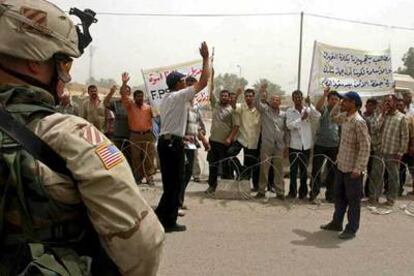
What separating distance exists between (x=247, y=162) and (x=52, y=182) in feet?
24.6

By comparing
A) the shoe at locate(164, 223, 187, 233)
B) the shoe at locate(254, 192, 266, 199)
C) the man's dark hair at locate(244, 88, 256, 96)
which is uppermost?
the man's dark hair at locate(244, 88, 256, 96)

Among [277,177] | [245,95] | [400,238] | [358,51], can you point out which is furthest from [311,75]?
[400,238]

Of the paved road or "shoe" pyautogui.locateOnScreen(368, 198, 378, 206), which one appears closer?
the paved road

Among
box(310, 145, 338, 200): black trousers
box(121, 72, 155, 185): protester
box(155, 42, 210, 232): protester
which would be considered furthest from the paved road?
box(121, 72, 155, 185): protester

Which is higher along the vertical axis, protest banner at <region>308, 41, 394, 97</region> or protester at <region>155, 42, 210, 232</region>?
protest banner at <region>308, 41, 394, 97</region>

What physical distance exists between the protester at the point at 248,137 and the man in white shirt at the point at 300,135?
0.65 m

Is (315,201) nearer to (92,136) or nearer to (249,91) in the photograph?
(249,91)

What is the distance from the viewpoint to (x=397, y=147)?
26.7 ft

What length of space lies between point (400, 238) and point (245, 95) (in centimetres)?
361

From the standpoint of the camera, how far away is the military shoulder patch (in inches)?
53.3

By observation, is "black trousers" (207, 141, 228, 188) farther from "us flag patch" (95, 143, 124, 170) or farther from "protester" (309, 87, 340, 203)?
"us flag patch" (95, 143, 124, 170)

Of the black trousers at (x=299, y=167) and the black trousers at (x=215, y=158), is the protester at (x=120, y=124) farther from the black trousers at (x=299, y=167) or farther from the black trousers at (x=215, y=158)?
the black trousers at (x=299, y=167)

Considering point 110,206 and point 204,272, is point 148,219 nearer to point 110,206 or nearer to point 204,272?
point 110,206

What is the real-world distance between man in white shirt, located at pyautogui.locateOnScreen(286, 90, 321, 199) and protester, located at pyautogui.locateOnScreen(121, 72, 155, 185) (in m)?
2.57
